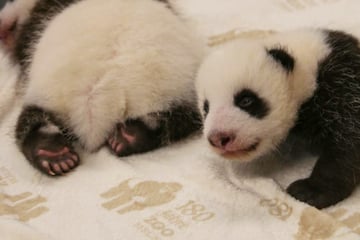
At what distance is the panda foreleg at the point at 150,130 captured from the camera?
182 centimetres

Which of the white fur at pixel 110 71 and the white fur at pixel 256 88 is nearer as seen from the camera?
the white fur at pixel 256 88

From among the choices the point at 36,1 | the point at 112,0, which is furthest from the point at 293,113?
the point at 36,1

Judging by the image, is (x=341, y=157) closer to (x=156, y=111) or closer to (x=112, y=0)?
(x=156, y=111)

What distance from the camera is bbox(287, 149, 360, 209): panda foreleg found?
1.51 m

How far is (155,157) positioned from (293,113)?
18.6 inches

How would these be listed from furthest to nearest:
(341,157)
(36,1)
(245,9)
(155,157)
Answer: (245,9) → (36,1) → (155,157) → (341,157)

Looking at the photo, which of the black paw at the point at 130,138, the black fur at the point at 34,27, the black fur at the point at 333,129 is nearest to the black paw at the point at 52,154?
the black paw at the point at 130,138

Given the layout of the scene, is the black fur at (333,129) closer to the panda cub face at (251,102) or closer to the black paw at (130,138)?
the panda cub face at (251,102)

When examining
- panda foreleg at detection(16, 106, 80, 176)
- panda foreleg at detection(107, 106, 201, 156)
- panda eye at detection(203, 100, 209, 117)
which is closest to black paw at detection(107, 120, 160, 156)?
panda foreleg at detection(107, 106, 201, 156)

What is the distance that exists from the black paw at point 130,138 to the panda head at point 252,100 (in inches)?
12.2

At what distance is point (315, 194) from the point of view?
1521 mm

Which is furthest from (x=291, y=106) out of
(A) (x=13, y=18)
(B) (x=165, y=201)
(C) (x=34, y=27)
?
(A) (x=13, y=18)

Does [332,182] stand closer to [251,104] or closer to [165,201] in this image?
[251,104]

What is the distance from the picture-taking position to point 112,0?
6.43 feet
